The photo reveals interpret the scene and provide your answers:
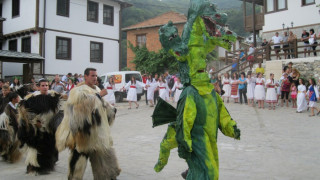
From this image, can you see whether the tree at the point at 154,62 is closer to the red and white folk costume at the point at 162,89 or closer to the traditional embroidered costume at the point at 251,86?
the red and white folk costume at the point at 162,89

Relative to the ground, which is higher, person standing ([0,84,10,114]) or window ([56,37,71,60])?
window ([56,37,71,60])

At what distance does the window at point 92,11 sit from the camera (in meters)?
25.4

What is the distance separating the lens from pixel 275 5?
23000 millimetres

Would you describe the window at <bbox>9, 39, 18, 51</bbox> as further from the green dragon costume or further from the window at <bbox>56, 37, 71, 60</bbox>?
the green dragon costume

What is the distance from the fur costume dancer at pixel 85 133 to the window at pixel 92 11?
72.8 ft

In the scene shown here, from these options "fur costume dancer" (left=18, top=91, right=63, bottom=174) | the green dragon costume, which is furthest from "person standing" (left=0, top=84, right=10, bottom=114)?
the green dragon costume

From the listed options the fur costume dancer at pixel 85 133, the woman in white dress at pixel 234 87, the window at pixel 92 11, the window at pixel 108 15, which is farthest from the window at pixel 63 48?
the fur costume dancer at pixel 85 133

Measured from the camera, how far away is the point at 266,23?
23609 millimetres

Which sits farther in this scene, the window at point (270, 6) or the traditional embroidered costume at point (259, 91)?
the window at point (270, 6)

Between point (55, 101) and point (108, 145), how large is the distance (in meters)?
1.73

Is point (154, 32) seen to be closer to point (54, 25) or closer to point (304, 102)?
point (54, 25)

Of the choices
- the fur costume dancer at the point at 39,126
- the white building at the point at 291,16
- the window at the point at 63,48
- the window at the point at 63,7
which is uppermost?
the window at the point at 63,7

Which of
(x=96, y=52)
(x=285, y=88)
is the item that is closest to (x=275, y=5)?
(x=285, y=88)

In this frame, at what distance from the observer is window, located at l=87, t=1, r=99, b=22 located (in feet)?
83.5
